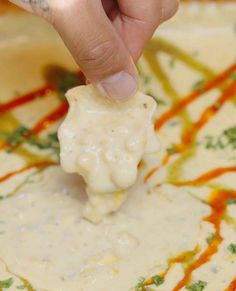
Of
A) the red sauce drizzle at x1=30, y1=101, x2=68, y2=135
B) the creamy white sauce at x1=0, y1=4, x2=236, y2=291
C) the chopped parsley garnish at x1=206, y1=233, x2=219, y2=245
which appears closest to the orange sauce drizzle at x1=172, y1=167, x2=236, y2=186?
the creamy white sauce at x1=0, y1=4, x2=236, y2=291

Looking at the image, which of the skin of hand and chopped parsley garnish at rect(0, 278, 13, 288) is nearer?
the skin of hand

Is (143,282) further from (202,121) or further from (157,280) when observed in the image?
(202,121)

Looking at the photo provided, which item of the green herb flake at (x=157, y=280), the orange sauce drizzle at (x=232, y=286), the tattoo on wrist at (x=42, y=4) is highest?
the tattoo on wrist at (x=42, y=4)

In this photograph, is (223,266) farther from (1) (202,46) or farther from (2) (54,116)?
(1) (202,46)

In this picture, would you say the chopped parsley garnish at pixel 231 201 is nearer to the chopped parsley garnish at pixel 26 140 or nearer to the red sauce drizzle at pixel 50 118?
the chopped parsley garnish at pixel 26 140

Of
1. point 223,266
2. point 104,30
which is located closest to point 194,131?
point 223,266

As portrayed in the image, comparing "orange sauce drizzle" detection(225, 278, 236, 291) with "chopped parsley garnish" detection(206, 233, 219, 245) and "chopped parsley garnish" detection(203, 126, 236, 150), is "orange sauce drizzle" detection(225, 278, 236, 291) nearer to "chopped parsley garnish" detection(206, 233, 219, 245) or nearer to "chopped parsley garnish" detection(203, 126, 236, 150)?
"chopped parsley garnish" detection(206, 233, 219, 245)

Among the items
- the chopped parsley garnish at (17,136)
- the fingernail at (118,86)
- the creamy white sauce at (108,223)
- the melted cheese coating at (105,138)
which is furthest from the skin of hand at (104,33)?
the chopped parsley garnish at (17,136)
